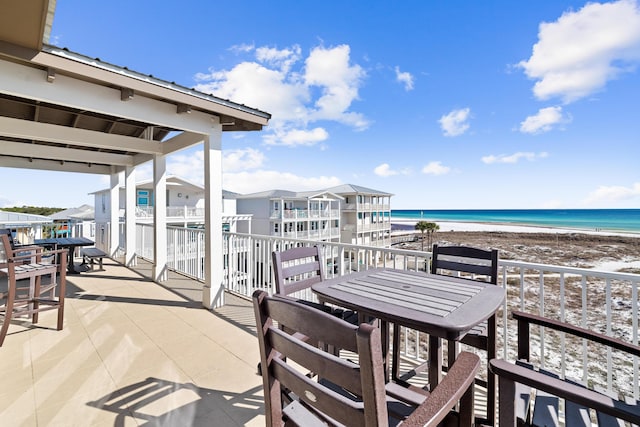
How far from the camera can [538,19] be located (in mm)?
8422

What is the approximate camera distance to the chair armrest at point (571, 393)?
917 mm

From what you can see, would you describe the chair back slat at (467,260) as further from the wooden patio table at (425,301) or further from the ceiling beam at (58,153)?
the ceiling beam at (58,153)

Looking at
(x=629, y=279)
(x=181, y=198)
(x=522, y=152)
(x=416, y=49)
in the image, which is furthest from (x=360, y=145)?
(x=522, y=152)

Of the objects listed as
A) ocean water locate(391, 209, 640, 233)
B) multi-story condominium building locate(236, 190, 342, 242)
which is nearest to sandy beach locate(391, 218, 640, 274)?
multi-story condominium building locate(236, 190, 342, 242)

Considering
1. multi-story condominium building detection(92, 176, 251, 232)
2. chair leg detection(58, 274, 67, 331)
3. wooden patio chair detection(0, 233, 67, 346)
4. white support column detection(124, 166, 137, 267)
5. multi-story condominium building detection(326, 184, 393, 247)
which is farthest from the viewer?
multi-story condominium building detection(326, 184, 393, 247)

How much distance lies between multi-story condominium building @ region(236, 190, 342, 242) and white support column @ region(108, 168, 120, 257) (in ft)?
40.0

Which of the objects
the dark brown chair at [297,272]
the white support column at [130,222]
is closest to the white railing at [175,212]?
the white support column at [130,222]

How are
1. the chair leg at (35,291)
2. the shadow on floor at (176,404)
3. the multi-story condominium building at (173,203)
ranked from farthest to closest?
the multi-story condominium building at (173,203) < the chair leg at (35,291) < the shadow on floor at (176,404)

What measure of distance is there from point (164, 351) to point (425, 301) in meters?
2.66

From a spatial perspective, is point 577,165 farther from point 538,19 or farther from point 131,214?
point 131,214

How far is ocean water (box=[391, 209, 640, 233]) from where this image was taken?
42281 mm

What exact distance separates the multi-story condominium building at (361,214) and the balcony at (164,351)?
72.7ft

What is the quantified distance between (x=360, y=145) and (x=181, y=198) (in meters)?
14.1

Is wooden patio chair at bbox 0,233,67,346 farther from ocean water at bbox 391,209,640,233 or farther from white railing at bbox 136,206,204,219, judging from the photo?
ocean water at bbox 391,209,640,233
